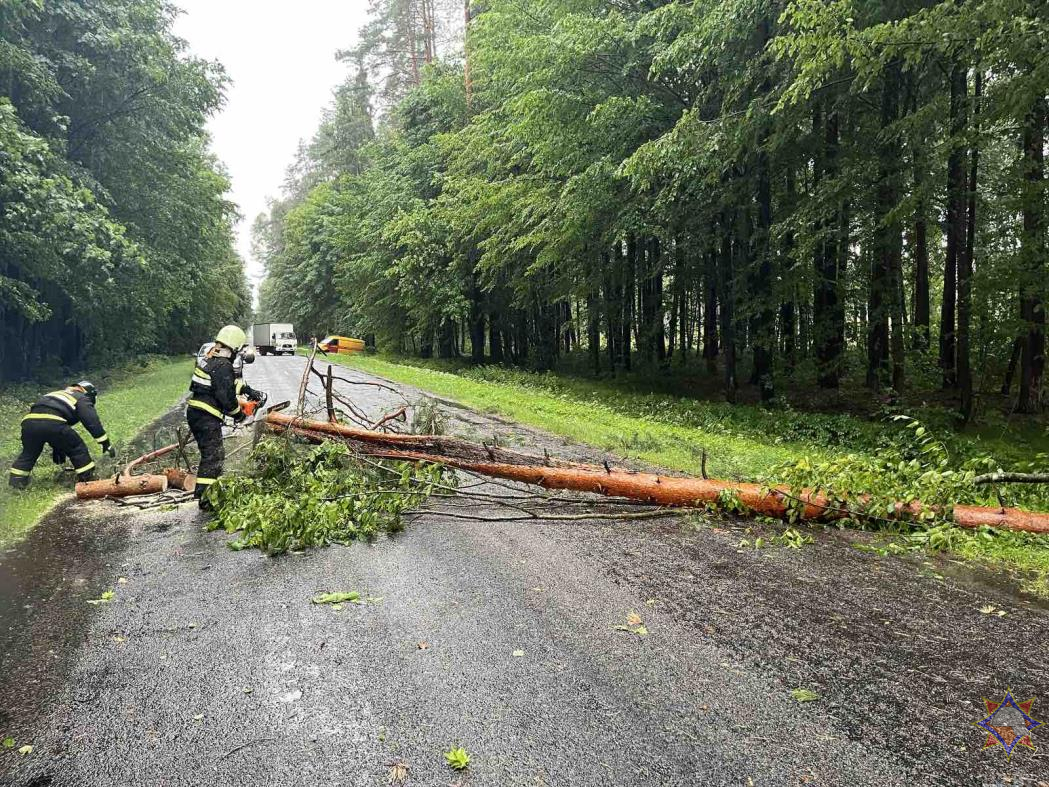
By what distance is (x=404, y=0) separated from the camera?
34.8 meters

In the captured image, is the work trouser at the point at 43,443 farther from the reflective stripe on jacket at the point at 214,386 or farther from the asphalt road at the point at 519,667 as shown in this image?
the asphalt road at the point at 519,667

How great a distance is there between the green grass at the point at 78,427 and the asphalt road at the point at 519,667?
1.94m

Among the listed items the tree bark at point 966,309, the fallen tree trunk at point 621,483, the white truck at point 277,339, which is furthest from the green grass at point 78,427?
the white truck at point 277,339

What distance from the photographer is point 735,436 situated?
11438 mm

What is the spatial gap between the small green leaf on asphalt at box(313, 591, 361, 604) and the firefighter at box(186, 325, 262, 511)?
301cm

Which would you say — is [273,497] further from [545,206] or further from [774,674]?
[545,206]

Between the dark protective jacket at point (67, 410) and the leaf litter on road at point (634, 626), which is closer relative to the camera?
the leaf litter on road at point (634, 626)

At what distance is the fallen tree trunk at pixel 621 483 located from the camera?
16.3ft

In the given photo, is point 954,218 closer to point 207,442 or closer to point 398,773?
point 207,442

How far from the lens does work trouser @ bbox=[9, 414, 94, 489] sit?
280 inches

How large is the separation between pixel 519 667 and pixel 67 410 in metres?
7.23

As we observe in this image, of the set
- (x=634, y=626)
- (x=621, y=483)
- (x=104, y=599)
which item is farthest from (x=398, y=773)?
(x=621, y=483)

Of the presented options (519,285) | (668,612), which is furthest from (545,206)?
(668,612)

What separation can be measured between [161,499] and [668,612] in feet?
19.3
